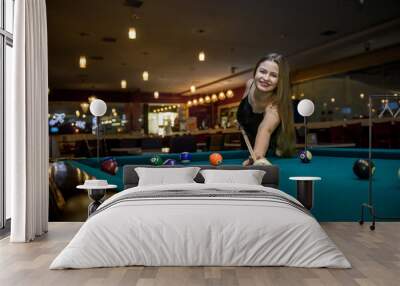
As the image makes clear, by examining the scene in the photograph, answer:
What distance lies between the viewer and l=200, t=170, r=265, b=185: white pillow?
16.4ft

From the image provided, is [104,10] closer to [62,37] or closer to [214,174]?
[62,37]

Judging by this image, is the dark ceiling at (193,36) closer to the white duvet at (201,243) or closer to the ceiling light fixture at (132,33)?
the ceiling light fixture at (132,33)

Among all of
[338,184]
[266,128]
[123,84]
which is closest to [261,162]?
[266,128]

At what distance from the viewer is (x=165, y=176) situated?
5.07m

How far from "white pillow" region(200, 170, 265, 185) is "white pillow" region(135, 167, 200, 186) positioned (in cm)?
22

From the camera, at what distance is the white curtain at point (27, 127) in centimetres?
445

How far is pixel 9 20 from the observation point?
5.20m

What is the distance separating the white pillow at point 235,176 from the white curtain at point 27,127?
181 centimetres

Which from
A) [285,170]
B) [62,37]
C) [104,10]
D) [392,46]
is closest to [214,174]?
[285,170]

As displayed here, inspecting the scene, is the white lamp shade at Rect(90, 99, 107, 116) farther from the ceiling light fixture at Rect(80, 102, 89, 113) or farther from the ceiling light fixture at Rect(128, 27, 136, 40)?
the ceiling light fixture at Rect(128, 27, 136, 40)

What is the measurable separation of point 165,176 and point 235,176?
0.77 meters

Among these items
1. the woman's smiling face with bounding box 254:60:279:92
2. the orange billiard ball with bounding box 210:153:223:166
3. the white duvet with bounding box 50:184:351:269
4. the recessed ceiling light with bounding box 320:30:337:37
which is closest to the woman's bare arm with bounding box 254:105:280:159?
the woman's smiling face with bounding box 254:60:279:92

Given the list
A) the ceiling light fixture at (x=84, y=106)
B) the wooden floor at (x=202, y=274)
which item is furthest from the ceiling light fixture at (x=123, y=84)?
the wooden floor at (x=202, y=274)

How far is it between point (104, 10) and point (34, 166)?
2.38 metres
